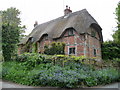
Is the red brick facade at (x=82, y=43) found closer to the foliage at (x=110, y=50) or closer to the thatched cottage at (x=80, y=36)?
the thatched cottage at (x=80, y=36)

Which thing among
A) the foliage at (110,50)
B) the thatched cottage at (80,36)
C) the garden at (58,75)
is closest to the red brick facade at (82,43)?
the thatched cottage at (80,36)

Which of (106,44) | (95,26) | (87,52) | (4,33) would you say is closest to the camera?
(4,33)

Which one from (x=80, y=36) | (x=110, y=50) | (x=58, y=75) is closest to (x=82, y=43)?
(x=80, y=36)

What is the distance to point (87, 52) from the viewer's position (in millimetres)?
14195

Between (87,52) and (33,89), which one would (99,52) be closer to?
(87,52)

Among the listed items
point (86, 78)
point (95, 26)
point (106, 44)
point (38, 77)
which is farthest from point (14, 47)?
point (106, 44)

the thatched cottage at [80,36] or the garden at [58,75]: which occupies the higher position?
the thatched cottage at [80,36]

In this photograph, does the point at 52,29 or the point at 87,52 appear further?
the point at 52,29

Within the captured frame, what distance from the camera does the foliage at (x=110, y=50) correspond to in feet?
53.8

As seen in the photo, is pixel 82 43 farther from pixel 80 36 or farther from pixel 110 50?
pixel 110 50

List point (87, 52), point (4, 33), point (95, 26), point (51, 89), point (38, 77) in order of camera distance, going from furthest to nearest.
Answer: point (95, 26), point (87, 52), point (4, 33), point (38, 77), point (51, 89)

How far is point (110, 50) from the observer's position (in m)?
17.0

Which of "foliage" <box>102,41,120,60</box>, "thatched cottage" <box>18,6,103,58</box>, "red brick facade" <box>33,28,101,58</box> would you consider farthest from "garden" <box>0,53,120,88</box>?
"foliage" <box>102,41,120,60</box>

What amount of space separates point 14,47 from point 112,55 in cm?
1431
